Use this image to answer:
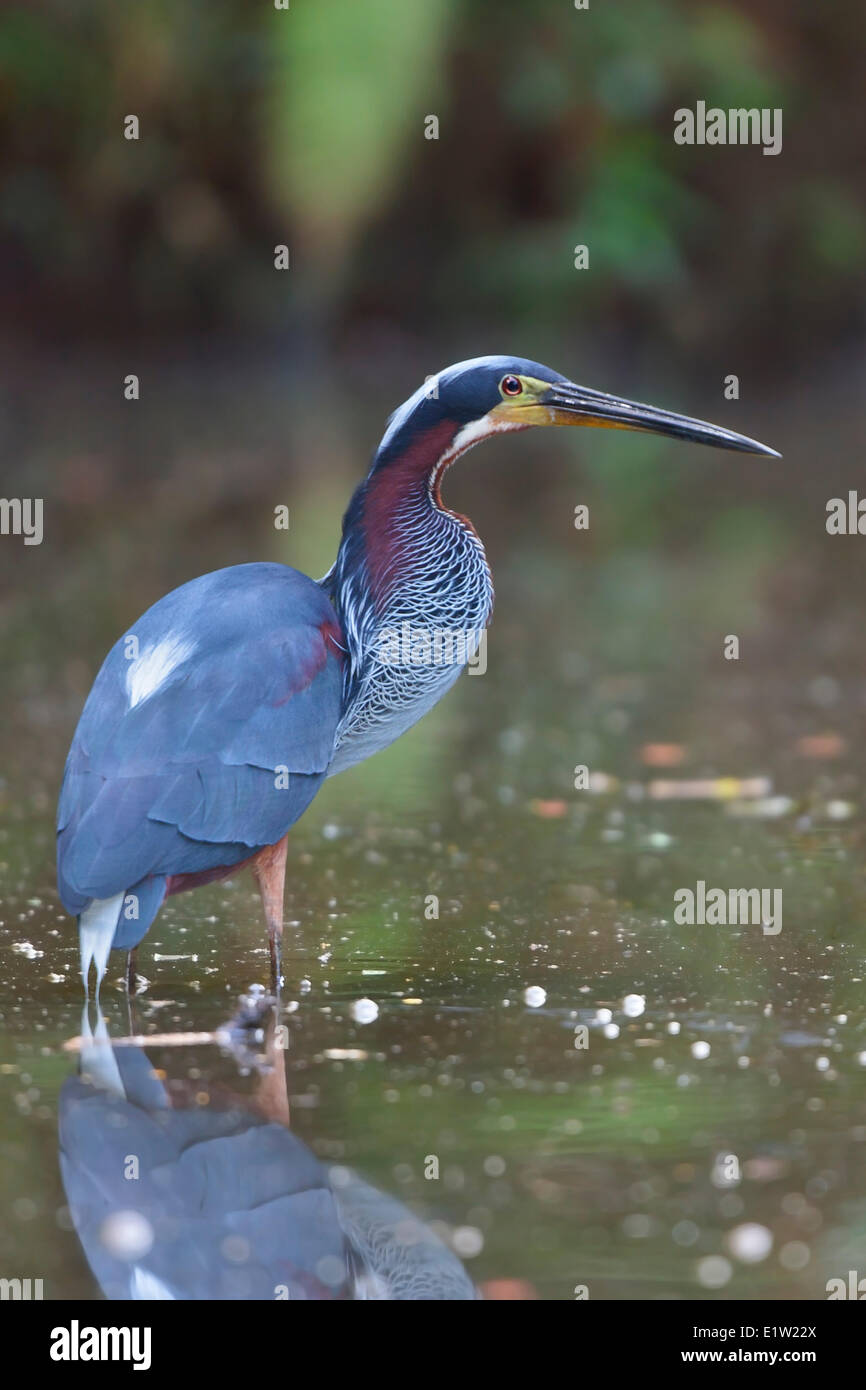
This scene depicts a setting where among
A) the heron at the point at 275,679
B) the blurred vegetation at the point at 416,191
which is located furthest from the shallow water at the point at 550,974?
the blurred vegetation at the point at 416,191

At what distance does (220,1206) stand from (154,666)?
166 centimetres

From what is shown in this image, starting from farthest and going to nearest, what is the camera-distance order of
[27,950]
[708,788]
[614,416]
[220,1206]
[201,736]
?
[708,788] < [614,416] < [27,950] < [201,736] < [220,1206]

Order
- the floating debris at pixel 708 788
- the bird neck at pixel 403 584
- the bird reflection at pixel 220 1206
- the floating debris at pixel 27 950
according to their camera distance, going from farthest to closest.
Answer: the floating debris at pixel 708 788 → the bird neck at pixel 403 584 → the floating debris at pixel 27 950 → the bird reflection at pixel 220 1206

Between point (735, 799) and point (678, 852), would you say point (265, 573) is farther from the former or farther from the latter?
point (735, 799)

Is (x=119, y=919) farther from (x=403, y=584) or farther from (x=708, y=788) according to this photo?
(x=708, y=788)

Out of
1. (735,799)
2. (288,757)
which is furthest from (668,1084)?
Answer: (735,799)

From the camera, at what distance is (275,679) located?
17.5 ft

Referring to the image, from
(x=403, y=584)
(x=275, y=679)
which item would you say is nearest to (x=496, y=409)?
(x=403, y=584)

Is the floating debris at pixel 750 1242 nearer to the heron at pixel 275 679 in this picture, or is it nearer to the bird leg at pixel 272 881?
the heron at pixel 275 679

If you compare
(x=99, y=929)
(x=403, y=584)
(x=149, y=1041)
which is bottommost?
(x=149, y=1041)

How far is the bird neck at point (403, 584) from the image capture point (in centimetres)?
579

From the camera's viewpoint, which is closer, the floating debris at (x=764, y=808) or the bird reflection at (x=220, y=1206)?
the bird reflection at (x=220, y=1206)

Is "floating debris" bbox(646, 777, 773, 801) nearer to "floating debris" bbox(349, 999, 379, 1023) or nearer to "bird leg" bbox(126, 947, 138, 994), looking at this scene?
"floating debris" bbox(349, 999, 379, 1023)

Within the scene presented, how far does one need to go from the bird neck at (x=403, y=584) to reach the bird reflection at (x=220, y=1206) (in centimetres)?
138
